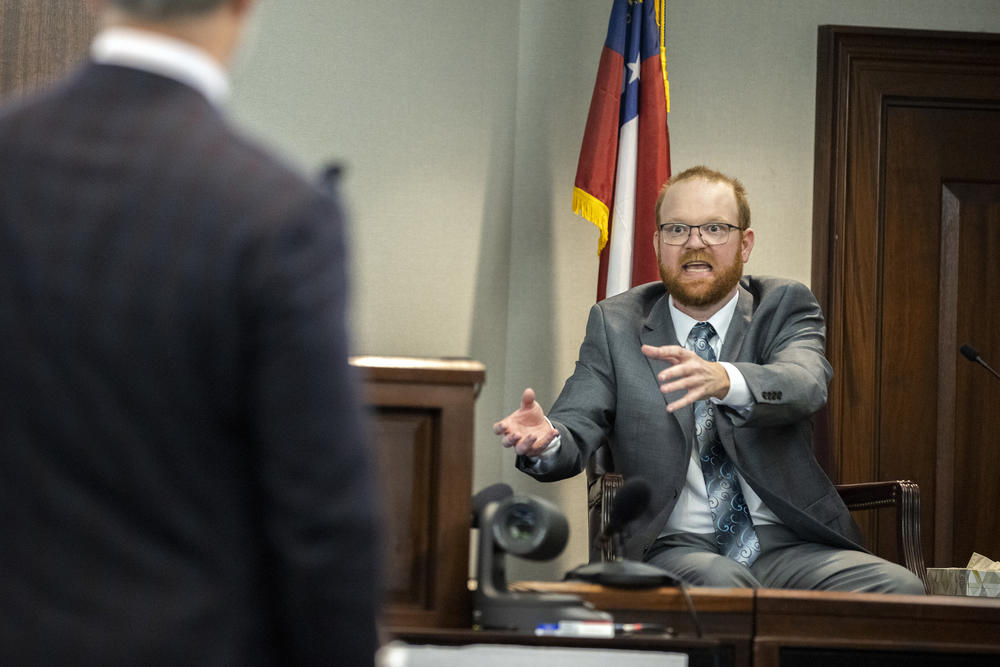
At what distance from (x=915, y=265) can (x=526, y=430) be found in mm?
2520

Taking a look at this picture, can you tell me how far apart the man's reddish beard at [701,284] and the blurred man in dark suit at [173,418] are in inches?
90.8

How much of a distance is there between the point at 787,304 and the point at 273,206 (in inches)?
94.5

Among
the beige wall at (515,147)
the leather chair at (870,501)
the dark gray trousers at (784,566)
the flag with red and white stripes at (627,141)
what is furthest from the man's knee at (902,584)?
the flag with red and white stripes at (627,141)

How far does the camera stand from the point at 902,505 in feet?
10.3

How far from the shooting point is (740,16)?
466 cm

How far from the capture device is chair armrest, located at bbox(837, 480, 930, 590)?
302 centimetres

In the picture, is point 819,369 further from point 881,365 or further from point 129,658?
point 129,658

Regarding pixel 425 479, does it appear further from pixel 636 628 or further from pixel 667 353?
pixel 667 353

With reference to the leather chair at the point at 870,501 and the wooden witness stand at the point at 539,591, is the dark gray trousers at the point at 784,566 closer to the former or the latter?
the leather chair at the point at 870,501

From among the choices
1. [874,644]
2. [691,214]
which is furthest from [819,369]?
[874,644]

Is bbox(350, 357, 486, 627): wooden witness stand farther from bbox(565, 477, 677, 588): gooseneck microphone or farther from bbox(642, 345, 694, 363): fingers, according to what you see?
bbox(642, 345, 694, 363): fingers

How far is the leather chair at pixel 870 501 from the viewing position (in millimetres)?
3012

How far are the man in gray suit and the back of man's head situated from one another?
64.8 inches

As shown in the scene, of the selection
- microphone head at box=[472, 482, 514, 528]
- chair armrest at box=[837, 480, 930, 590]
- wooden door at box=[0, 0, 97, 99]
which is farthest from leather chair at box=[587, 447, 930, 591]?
wooden door at box=[0, 0, 97, 99]
